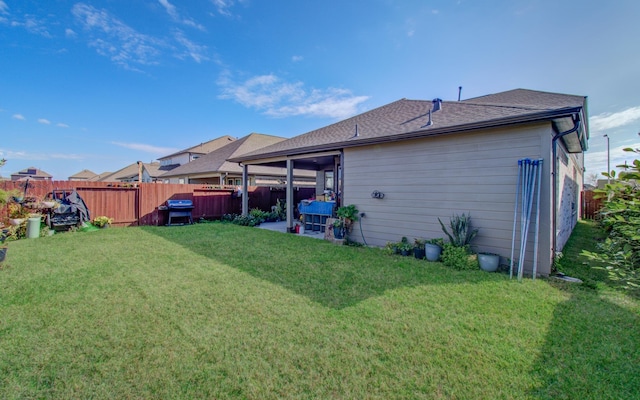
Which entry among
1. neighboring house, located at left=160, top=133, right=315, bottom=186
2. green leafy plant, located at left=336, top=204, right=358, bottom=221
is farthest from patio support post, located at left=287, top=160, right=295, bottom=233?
neighboring house, located at left=160, top=133, right=315, bottom=186

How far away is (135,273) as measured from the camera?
4.43 m

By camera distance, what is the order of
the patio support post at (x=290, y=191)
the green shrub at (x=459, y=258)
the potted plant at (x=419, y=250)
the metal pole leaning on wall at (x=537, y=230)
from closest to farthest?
1. the metal pole leaning on wall at (x=537, y=230)
2. the green shrub at (x=459, y=258)
3. the potted plant at (x=419, y=250)
4. the patio support post at (x=290, y=191)

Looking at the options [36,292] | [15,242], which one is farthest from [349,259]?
[15,242]

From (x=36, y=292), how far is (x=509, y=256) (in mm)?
7337

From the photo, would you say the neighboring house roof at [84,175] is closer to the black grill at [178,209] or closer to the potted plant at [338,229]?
the black grill at [178,209]

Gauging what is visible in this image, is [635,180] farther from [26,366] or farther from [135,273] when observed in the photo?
[135,273]

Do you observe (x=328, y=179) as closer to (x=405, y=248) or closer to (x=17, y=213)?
(x=405, y=248)

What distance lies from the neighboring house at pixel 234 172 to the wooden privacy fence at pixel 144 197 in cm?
292

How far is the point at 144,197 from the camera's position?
1009cm

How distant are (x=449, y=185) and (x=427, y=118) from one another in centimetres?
192

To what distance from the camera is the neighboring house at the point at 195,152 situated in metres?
24.6

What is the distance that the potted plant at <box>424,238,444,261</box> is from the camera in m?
5.26

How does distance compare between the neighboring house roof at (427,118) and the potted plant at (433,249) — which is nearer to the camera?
the neighboring house roof at (427,118)

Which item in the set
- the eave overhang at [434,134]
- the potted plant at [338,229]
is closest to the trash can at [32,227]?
the eave overhang at [434,134]
